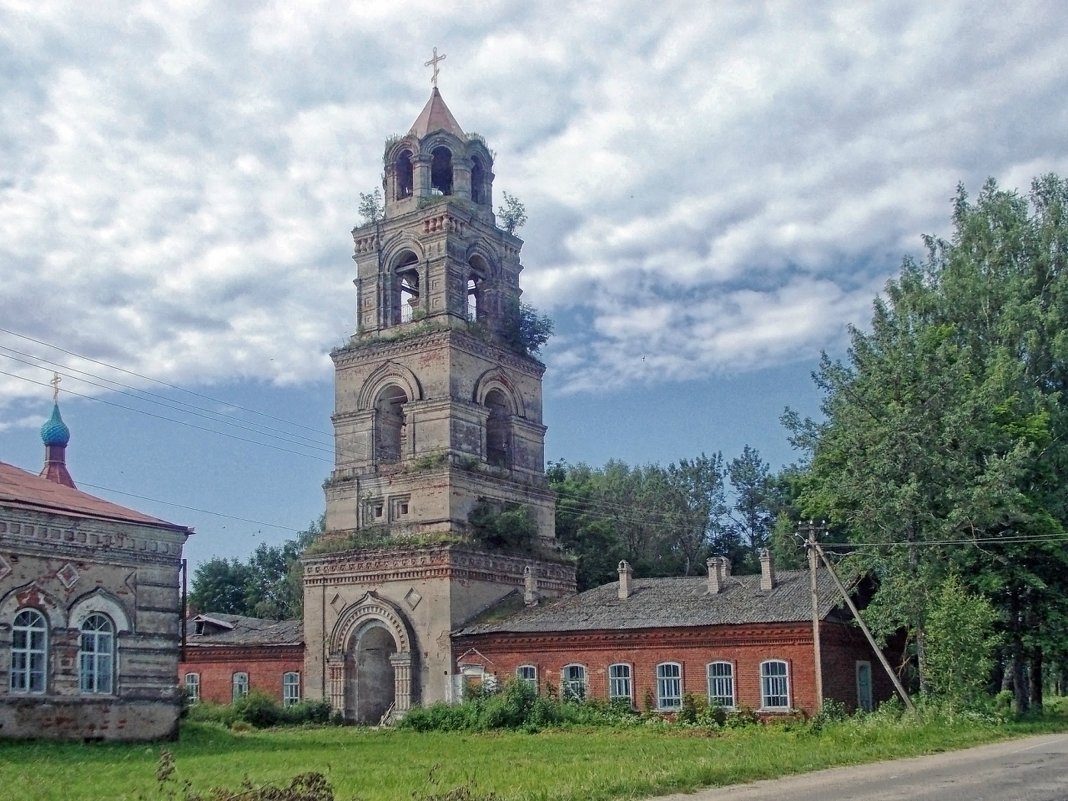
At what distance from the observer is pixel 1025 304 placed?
34.6 m

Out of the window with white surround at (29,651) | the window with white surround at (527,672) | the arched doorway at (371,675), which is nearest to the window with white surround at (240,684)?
the arched doorway at (371,675)

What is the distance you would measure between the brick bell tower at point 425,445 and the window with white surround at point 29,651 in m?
13.6

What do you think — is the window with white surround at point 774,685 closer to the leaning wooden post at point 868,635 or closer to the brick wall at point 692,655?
the brick wall at point 692,655

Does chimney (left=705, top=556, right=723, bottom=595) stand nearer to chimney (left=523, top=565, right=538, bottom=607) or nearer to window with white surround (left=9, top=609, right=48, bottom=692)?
chimney (left=523, top=565, right=538, bottom=607)

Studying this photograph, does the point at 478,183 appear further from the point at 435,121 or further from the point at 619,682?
the point at 619,682

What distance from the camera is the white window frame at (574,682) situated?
3506cm

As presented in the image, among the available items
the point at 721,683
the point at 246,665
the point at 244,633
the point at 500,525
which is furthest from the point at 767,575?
the point at 244,633

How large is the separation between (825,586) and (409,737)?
12.5 m

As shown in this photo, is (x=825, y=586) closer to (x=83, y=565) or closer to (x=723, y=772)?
(x=723, y=772)

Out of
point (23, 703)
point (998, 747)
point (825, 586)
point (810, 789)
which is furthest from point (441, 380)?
point (810, 789)

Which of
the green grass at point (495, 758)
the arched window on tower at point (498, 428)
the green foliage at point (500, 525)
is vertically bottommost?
the green grass at point (495, 758)

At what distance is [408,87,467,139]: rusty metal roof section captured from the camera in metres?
42.6

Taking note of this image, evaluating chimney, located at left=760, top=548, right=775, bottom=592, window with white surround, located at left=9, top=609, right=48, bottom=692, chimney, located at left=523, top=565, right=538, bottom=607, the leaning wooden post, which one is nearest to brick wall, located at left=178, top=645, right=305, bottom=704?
chimney, located at left=523, top=565, right=538, bottom=607

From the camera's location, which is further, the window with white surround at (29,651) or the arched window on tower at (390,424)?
the arched window on tower at (390,424)
